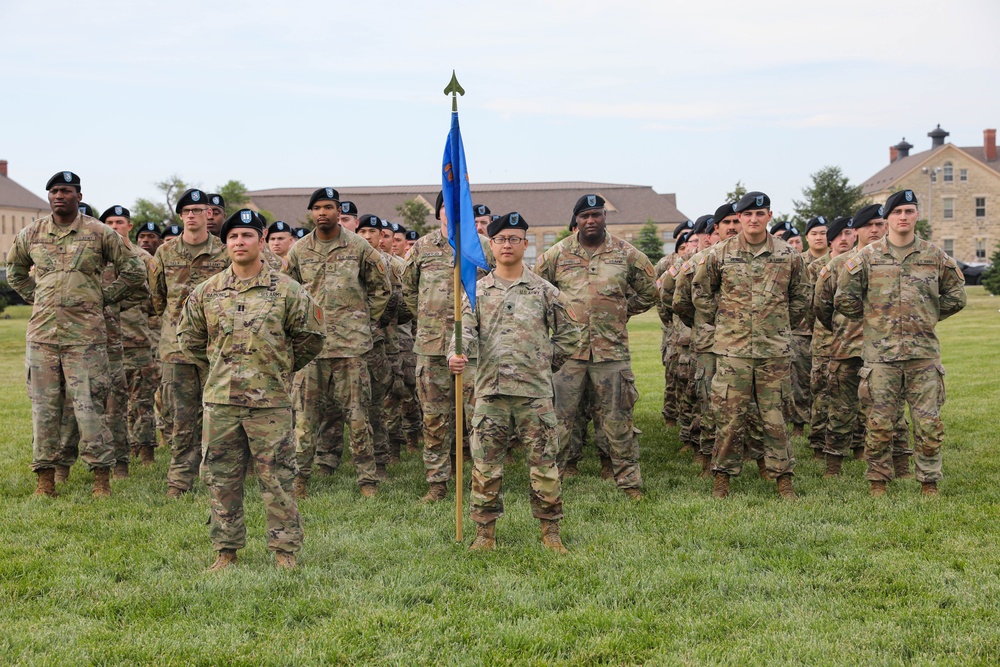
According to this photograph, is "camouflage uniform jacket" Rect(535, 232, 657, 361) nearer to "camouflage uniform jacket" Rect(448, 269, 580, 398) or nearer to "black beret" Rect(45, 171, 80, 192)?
"camouflage uniform jacket" Rect(448, 269, 580, 398)

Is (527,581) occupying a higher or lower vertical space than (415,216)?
lower

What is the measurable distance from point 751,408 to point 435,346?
300 centimetres

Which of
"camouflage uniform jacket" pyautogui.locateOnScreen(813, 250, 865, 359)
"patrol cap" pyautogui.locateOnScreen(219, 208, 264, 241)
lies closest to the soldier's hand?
"patrol cap" pyautogui.locateOnScreen(219, 208, 264, 241)

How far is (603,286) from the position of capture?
8.34m

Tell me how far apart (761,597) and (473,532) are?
232 cm

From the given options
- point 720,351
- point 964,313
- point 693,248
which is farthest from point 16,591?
point 964,313

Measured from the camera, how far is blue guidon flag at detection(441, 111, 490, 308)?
6535 mm

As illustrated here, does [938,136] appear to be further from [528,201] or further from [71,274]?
[71,274]

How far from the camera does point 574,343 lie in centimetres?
690

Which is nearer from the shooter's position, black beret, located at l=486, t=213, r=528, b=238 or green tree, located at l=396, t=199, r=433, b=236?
black beret, located at l=486, t=213, r=528, b=238

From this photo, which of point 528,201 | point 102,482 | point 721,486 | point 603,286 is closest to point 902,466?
point 721,486

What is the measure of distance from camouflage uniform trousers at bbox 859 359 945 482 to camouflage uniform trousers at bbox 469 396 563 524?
314 centimetres

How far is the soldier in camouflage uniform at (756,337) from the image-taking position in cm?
800

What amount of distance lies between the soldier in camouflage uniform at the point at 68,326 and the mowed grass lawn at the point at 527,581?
1.62ft
